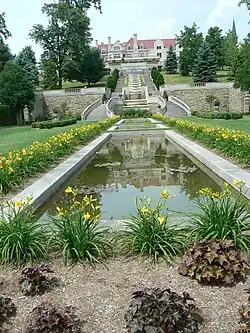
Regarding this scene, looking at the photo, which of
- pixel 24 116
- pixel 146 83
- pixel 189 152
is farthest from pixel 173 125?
pixel 146 83

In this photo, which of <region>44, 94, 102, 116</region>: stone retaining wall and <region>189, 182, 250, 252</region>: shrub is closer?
<region>189, 182, 250, 252</region>: shrub

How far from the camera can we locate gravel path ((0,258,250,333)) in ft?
8.72

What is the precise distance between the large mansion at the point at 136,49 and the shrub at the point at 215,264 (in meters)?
75.6

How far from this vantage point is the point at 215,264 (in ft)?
10.3

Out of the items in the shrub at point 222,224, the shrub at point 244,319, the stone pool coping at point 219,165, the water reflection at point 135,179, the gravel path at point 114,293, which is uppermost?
the shrub at point 222,224

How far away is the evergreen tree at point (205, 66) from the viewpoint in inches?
1806

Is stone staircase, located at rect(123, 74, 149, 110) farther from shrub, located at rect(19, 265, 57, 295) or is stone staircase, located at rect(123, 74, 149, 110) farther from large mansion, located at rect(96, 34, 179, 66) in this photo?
shrub, located at rect(19, 265, 57, 295)

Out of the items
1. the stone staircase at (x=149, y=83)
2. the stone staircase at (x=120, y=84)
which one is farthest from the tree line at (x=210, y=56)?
the stone staircase at (x=120, y=84)

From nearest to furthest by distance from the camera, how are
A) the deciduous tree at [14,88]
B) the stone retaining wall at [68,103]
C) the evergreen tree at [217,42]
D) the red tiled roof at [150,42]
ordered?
1. the deciduous tree at [14,88]
2. the stone retaining wall at [68,103]
3. the evergreen tree at [217,42]
4. the red tiled roof at [150,42]

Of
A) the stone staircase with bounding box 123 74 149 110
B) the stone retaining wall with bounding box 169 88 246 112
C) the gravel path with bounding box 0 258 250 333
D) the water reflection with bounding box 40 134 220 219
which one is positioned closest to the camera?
the gravel path with bounding box 0 258 250 333

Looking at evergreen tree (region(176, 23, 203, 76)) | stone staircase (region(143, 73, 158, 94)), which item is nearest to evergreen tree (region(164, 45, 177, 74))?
evergreen tree (region(176, 23, 203, 76))

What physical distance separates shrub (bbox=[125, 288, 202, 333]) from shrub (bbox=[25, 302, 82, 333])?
0.36 metres

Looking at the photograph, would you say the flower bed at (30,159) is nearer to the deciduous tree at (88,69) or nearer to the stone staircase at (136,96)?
the stone staircase at (136,96)

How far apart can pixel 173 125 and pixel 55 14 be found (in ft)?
105
